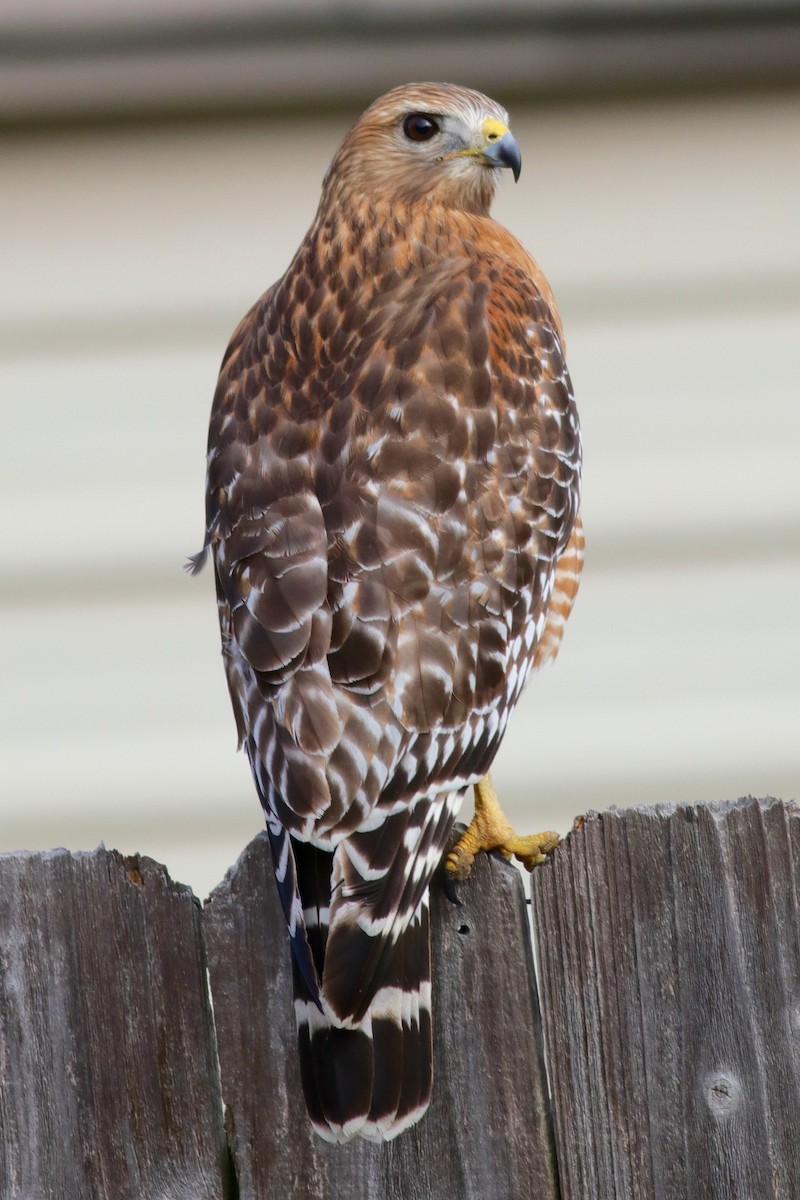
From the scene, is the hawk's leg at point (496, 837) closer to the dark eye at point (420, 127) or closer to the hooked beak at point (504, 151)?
the hooked beak at point (504, 151)

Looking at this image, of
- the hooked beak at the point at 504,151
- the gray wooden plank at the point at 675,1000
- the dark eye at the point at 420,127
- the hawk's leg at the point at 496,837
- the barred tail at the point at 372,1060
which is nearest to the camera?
the barred tail at the point at 372,1060

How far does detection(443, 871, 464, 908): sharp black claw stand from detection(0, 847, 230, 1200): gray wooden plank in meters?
0.34

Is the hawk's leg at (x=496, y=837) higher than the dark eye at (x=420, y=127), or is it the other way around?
the dark eye at (x=420, y=127)

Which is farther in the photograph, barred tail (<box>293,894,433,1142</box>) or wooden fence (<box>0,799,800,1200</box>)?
wooden fence (<box>0,799,800,1200</box>)

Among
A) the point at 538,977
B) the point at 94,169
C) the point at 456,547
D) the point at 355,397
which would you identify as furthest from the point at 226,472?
the point at 94,169

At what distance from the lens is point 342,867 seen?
2107mm

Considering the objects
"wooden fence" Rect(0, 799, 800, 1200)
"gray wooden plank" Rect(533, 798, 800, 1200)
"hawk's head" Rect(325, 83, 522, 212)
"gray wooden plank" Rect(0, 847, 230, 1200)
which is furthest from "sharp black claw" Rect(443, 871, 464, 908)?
"hawk's head" Rect(325, 83, 522, 212)

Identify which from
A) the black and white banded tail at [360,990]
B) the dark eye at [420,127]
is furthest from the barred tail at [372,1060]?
the dark eye at [420,127]

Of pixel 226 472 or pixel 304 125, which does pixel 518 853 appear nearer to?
pixel 226 472

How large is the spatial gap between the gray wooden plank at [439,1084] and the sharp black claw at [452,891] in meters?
0.03

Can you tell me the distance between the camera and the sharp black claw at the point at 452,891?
2074 millimetres

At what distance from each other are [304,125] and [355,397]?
66.2 inches

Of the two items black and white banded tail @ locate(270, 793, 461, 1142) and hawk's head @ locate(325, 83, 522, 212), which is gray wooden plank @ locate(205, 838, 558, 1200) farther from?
hawk's head @ locate(325, 83, 522, 212)

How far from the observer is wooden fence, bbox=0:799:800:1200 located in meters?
2.03
